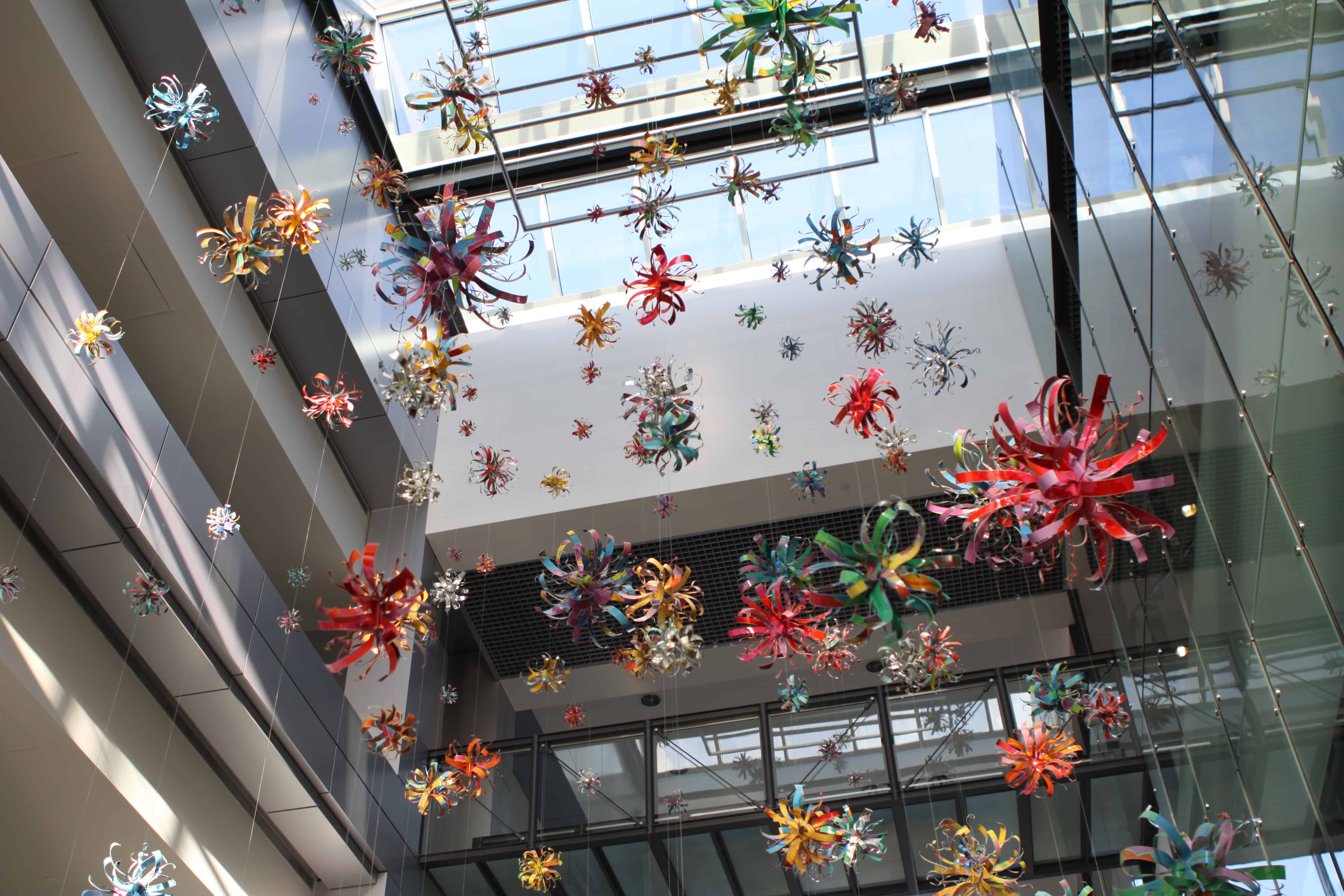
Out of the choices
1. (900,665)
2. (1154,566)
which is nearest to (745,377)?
(900,665)

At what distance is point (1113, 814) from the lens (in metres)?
9.38

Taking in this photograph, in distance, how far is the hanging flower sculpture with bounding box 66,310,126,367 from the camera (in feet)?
21.1

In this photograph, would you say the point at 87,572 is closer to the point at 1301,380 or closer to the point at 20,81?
the point at 20,81

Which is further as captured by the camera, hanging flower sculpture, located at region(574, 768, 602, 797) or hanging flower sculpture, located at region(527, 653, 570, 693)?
hanging flower sculpture, located at region(574, 768, 602, 797)

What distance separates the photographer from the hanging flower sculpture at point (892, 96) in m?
8.96

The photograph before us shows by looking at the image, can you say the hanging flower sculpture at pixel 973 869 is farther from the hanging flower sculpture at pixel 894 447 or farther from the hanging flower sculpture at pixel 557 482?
the hanging flower sculpture at pixel 557 482

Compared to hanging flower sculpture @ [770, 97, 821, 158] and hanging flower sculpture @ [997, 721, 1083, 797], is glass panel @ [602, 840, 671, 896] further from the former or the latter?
hanging flower sculpture @ [770, 97, 821, 158]

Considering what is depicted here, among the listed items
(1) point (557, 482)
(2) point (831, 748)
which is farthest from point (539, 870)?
(1) point (557, 482)

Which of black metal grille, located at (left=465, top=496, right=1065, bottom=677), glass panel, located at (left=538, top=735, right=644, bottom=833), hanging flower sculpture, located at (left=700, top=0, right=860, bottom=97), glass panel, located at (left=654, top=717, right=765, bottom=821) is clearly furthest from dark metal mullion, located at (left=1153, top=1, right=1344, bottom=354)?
glass panel, located at (left=538, top=735, right=644, bottom=833)

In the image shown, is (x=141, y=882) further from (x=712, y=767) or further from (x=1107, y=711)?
(x=1107, y=711)

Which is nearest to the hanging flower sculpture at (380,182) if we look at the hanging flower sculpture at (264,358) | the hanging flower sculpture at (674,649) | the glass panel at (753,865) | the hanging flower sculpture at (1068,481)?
the hanging flower sculpture at (264,358)

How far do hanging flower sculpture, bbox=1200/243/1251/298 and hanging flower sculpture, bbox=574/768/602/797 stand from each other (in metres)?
7.92

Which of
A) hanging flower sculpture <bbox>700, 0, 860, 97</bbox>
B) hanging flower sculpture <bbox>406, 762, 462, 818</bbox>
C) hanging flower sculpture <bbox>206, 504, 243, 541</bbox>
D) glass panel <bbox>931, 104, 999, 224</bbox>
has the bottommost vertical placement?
hanging flower sculpture <bbox>406, 762, 462, 818</bbox>

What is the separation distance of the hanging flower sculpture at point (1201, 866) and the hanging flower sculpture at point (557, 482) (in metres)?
6.45
